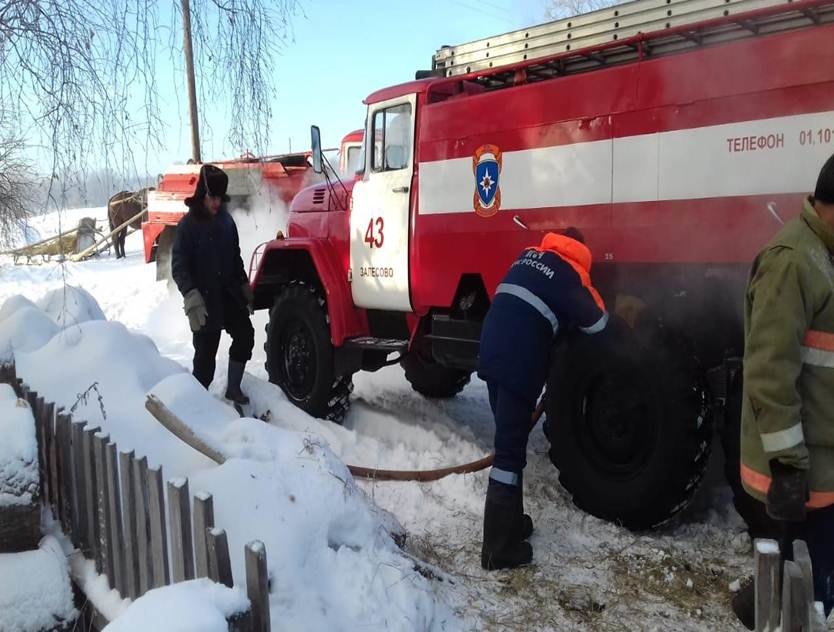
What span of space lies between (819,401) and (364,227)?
4.02 metres

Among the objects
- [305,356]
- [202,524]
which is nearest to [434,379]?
[305,356]

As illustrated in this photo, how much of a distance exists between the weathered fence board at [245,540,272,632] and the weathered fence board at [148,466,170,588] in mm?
654

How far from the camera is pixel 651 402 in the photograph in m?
3.88

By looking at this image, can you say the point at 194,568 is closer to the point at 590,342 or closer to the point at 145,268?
the point at 590,342

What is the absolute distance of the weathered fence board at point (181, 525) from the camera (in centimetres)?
250

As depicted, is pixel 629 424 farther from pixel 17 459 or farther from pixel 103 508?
pixel 17 459

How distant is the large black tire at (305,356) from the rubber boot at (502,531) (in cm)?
266

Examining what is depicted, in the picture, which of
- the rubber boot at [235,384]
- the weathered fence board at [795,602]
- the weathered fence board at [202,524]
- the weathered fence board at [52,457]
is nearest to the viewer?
the weathered fence board at [795,602]

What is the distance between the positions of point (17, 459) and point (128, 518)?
68 cm

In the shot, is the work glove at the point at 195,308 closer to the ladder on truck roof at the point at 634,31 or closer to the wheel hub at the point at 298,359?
the wheel hub at the point at 298,359

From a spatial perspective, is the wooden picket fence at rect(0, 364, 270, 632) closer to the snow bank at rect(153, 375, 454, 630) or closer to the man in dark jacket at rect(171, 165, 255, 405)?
the snow bank at rect(153, 375, 454, 630)

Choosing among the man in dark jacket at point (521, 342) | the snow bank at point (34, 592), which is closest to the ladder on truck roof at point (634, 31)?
the man in dark jacket at point (521, 342)

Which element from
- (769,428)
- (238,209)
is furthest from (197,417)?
(238,209)

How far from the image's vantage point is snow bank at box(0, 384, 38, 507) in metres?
3.14
